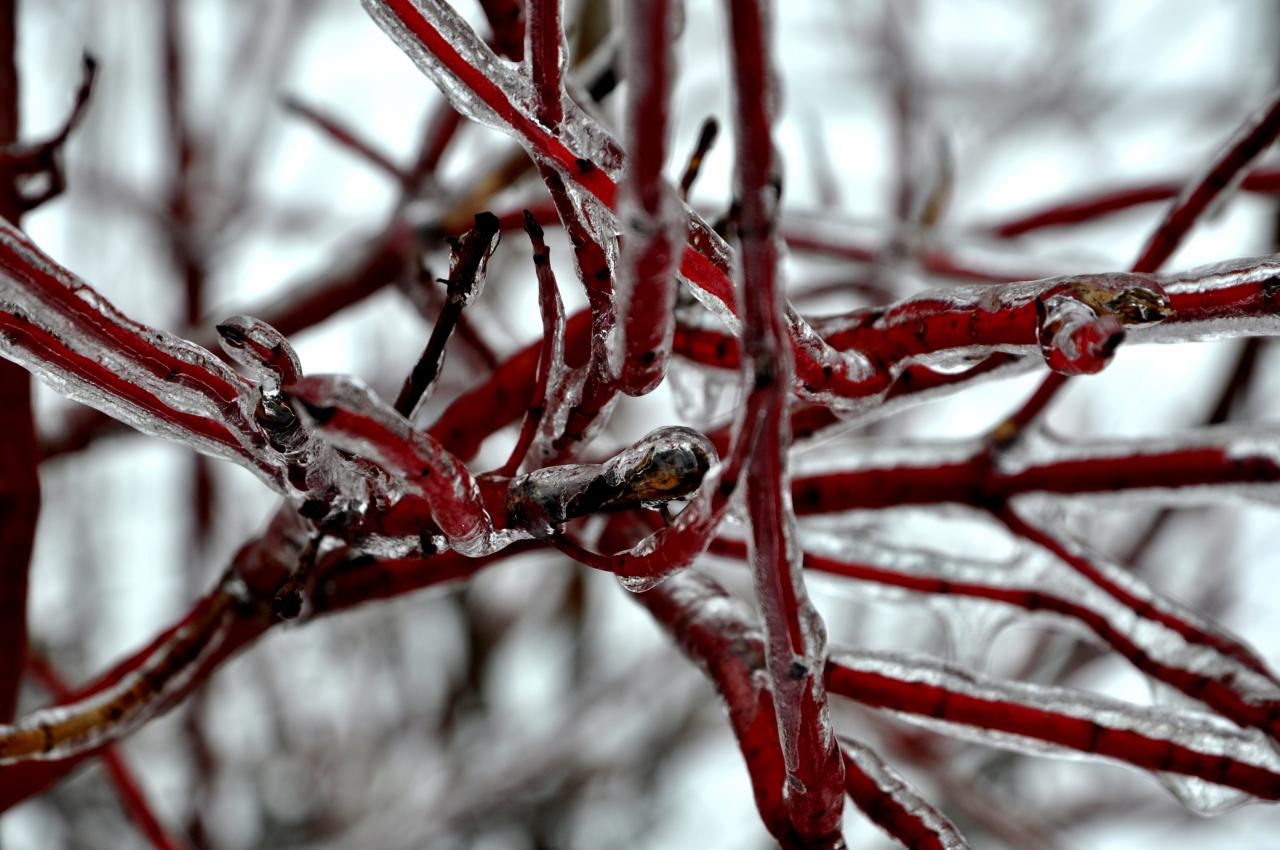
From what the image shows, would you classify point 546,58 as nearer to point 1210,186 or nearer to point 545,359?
point 545,359

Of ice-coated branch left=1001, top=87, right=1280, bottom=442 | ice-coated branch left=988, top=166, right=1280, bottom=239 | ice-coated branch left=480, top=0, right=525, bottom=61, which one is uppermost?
ice-coated branch left=988, top=166, right=1280, bottom=239

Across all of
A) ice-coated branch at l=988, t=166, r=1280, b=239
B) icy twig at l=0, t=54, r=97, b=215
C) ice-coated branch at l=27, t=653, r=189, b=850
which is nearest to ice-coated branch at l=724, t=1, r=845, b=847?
icy twig at l=0, t=54, r=97, b=215

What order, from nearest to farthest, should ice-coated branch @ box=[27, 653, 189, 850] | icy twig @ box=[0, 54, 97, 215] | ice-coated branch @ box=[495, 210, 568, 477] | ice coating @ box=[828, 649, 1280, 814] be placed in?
ice-coated branch @ box=[495, 210, 568, 477], ice coating @ box=[828, 649, 1280, 814], icy twig @ box=[0, 54, 97, 215], ice-coated branch @ box=[27, 653, 189, 850]

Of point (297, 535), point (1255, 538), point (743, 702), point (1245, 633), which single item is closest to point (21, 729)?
point (297, 535)

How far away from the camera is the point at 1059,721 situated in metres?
0.77

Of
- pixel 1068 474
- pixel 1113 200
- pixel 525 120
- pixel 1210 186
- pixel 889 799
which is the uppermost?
pixel 1113 200

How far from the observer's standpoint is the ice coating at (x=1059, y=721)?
2.48 feet

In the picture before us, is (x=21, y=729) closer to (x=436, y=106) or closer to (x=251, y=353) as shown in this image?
(x=251, y=353)

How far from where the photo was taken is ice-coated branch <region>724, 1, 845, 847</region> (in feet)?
1.34

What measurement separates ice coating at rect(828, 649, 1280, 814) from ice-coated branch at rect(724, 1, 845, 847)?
15 centimetres

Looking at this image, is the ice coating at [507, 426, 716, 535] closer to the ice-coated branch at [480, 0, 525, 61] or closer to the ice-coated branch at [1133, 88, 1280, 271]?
the ice-coated branch at [480, 0, 525, 61]

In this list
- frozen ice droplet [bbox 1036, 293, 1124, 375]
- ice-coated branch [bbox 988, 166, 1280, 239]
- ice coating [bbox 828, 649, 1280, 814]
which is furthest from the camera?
ice-coated branch [bbox 988, 166, 1280, 239]

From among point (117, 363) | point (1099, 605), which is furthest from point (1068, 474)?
point (117, 363)

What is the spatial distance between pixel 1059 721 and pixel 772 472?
0.43 m
